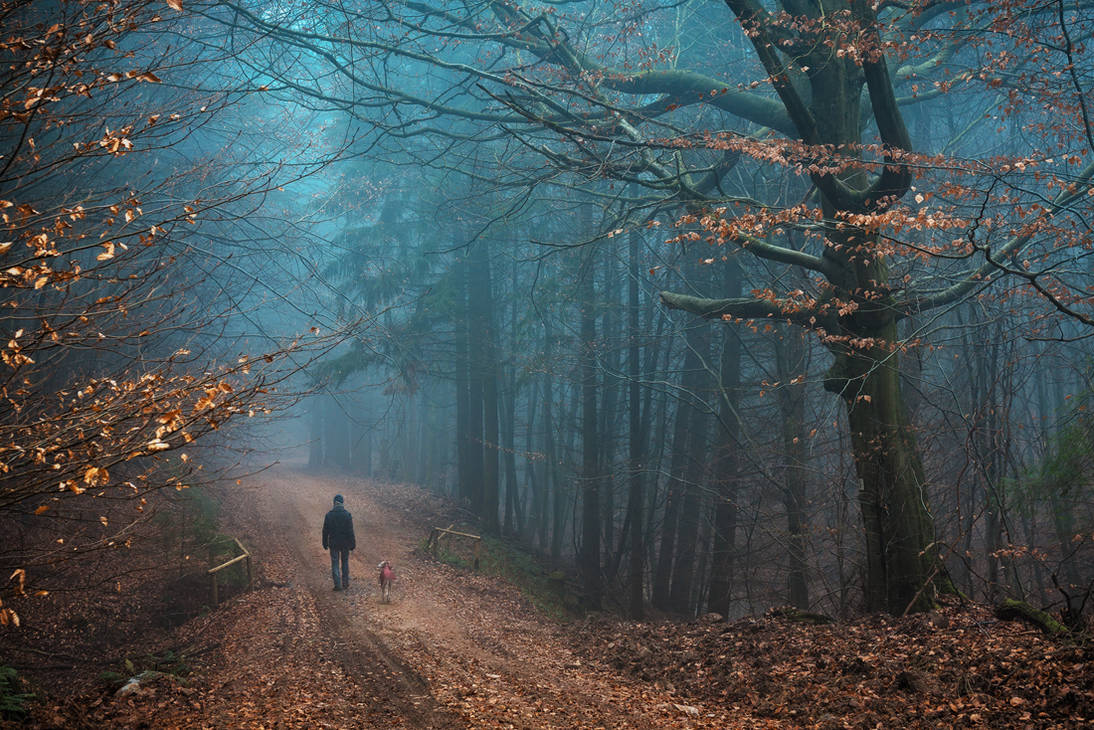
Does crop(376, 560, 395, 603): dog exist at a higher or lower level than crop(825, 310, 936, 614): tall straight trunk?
lower

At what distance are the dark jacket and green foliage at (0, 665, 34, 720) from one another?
5834 mm

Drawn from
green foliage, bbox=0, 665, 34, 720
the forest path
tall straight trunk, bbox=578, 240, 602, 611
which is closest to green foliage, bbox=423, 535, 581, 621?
the forest path

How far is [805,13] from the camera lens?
896 centimetres

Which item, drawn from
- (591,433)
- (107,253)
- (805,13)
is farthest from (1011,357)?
(107,253)

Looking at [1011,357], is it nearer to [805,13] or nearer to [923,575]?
[923,575]

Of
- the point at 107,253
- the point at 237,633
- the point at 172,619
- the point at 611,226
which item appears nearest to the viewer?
→ the point at 107,253

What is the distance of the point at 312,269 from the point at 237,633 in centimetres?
551

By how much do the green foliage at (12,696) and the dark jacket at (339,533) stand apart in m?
5.83

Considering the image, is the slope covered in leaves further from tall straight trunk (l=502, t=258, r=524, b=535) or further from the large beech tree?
tall straight trunk (l=502, t=258, r=524, b=535)

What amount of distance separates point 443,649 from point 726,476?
822 centimetres

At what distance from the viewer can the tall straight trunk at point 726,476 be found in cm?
1505

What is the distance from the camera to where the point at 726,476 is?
49.9 feet

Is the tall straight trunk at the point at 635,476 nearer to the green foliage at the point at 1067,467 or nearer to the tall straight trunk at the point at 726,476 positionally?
the tall straight trunk at the point at 726,476

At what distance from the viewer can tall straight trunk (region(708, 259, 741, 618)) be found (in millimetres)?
15055
